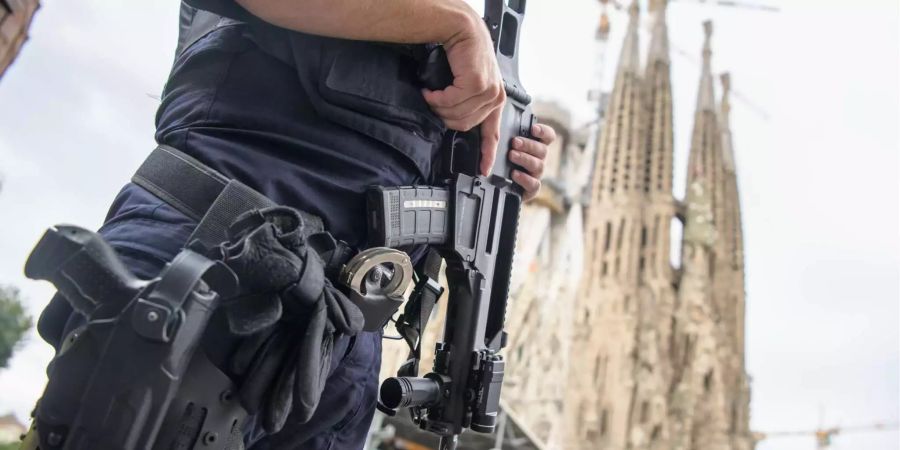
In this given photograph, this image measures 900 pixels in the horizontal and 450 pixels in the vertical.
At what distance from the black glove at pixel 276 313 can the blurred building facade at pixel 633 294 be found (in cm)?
823

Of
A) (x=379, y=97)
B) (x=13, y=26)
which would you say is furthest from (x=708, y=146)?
(x=379, y=97)

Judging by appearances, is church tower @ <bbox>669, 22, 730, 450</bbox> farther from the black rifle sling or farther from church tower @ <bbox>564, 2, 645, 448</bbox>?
the black rifle sling

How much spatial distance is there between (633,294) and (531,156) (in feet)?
34.0

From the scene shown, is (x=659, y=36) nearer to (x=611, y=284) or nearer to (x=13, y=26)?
(x=611, y=284)

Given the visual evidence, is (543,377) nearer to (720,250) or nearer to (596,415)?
(596,415)

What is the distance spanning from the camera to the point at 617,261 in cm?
1139

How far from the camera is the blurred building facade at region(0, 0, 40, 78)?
1817 millimetres

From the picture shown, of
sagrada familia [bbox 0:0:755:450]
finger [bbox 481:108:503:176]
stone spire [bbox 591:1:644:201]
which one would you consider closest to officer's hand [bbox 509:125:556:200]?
finger [bbox 481:108:503:176]

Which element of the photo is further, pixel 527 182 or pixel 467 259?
pixel 527 182

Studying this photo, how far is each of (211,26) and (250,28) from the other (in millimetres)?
73

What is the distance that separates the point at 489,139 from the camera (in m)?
1.04

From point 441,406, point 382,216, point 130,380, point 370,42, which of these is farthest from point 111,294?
point 441,406

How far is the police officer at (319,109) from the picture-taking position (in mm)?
772

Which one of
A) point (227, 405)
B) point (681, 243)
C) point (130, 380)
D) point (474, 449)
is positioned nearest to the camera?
point (130, 380)
